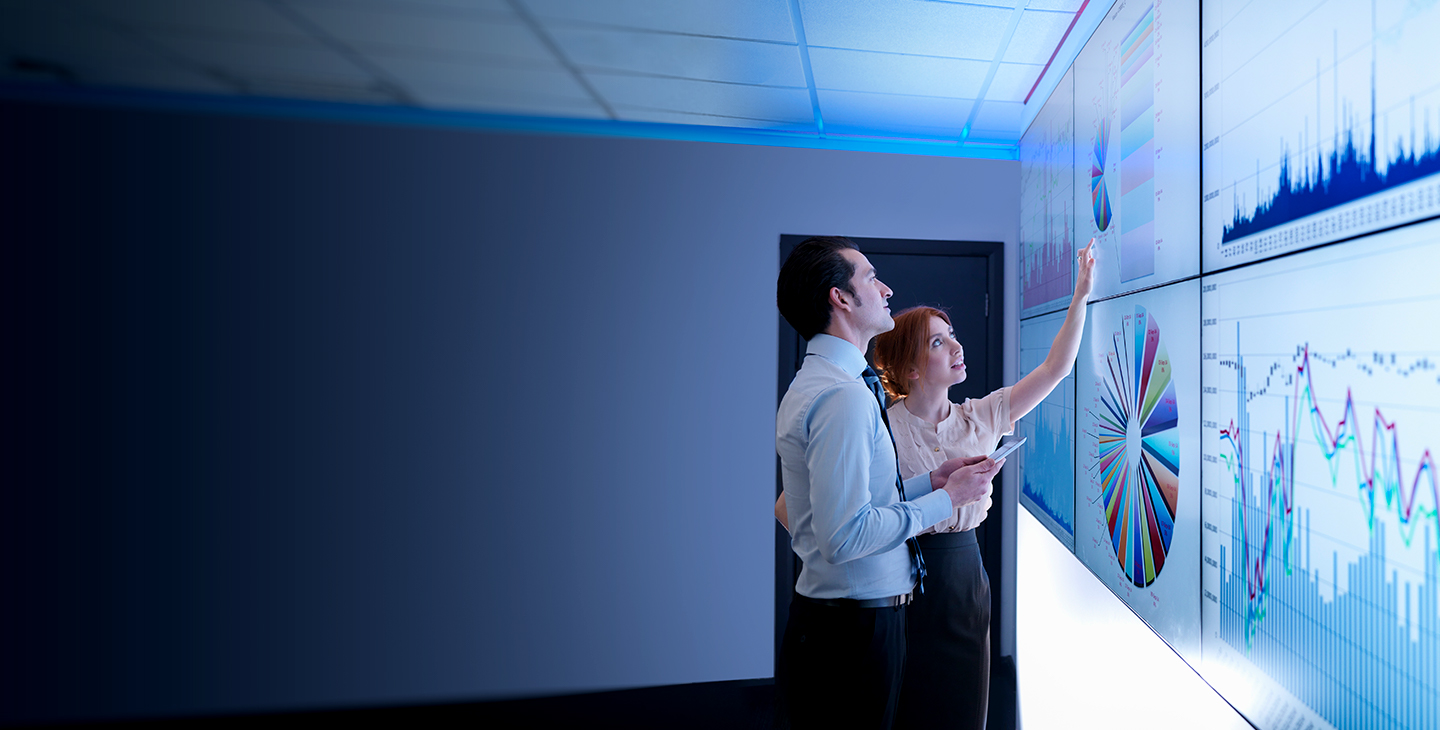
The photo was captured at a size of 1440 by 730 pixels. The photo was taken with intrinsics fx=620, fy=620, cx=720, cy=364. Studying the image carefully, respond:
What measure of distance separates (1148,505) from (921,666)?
2.69ft

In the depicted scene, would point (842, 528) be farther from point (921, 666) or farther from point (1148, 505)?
point (921, 666)

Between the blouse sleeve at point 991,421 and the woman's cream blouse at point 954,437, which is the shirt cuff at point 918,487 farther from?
the blouse sleeve at point 991,421

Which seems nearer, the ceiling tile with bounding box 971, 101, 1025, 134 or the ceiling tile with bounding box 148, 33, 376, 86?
the ceiling tile with bounding box 148, 33, 376, 86

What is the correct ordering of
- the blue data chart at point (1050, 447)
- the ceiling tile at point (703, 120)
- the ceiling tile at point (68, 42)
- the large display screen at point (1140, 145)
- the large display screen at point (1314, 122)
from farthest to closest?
the ceiling tile at point (703, 120) → the ceiling tile at point (68, 42) → the blue data chart at point (1050, 447) → the large display screen at point (1140, 145) → the large display screen at point (1314, 122)

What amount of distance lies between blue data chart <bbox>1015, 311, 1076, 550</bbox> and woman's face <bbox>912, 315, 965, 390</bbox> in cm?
26

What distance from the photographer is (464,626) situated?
8.63 feet

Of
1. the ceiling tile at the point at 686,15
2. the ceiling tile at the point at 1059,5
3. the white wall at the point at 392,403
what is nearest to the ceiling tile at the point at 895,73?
the ceiling tile at the point at 686,15

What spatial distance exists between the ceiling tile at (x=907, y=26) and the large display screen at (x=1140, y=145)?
0.34 meters

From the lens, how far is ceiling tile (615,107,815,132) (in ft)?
8.39

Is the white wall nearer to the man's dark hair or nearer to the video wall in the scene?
the man's dark hair

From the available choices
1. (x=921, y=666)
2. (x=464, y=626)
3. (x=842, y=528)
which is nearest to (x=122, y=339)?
(x=464, y=626)

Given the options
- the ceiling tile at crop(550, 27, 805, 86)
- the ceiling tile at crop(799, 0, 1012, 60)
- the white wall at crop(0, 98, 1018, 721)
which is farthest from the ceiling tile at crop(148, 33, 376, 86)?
the ceiling tile at crop(799, 0, 1012, 60)

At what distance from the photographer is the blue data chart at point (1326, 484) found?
0.62m

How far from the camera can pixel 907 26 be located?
5.90 feet
